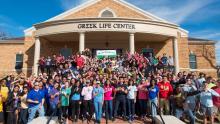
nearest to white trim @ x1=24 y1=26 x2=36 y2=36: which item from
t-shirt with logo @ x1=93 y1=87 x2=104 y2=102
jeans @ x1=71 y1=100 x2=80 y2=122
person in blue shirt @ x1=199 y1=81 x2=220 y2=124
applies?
jeans @ x1=71 y1=100 x2=80 y2=122

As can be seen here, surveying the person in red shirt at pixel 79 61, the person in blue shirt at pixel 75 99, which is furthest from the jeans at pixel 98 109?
the person in red shirt at pixel 79 61

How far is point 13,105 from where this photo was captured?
387 inches

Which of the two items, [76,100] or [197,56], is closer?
[76,100]

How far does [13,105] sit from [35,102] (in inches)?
45.7

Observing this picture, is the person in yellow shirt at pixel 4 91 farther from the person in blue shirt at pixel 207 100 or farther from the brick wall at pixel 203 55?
the brick wall at pixel 203 55

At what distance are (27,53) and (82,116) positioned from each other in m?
17.2

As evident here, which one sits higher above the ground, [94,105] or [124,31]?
[124,31]

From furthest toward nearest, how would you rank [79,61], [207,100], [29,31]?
[29,31]
[79,61]
[207,100]

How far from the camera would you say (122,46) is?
25141 millimetres

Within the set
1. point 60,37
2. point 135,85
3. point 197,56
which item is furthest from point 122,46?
point 135,85

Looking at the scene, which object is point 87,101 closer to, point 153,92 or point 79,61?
point 153,92

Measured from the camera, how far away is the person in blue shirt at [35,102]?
9242 mm

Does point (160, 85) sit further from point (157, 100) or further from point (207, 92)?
point (207, 92)

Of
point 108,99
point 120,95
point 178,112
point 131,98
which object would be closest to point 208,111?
point 178,112
